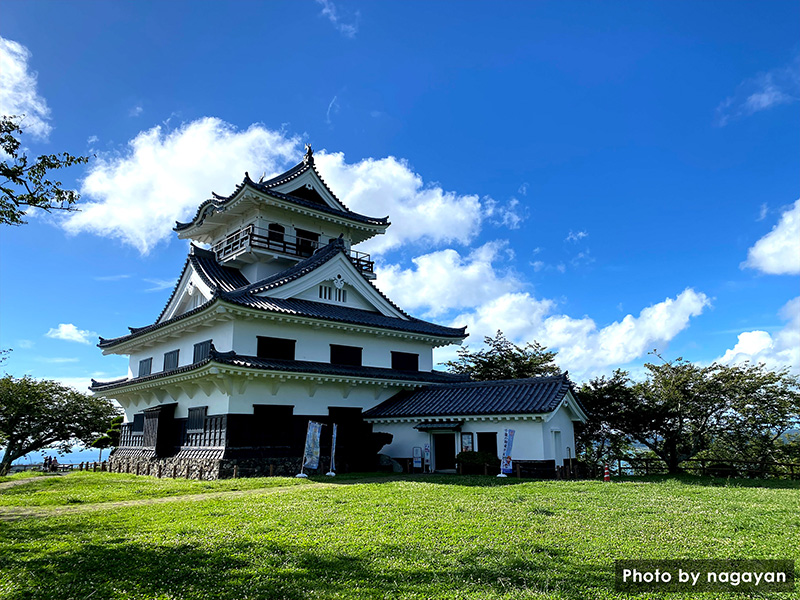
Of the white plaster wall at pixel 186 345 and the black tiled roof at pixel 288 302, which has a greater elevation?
the black tiled roof at pixel 288 302

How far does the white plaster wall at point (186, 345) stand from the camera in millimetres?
24741

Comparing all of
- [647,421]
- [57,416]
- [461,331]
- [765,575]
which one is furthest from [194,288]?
[765,575]

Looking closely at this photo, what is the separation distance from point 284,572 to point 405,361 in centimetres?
2363

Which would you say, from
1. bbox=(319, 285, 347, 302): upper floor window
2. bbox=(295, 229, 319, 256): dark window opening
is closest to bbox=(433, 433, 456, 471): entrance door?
bbox=(319, 285, 347, 302): upper floor window

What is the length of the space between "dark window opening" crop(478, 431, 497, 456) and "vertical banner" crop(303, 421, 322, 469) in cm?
704

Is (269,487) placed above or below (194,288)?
below

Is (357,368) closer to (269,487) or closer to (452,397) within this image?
(452,397)

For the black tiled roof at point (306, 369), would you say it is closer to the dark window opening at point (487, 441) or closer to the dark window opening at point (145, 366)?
the dark window opening at point (145, 366)

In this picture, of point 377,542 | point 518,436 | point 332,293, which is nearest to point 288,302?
point 332,293

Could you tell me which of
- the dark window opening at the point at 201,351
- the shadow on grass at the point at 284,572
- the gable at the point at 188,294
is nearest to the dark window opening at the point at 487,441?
the dark window opening at the point at 201,351

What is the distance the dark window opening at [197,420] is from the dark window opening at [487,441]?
1224 centimetres

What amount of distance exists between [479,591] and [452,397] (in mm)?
19457

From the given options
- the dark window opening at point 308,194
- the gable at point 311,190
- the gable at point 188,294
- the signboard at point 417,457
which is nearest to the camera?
the signboard at point 417,457

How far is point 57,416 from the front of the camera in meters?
43.6
